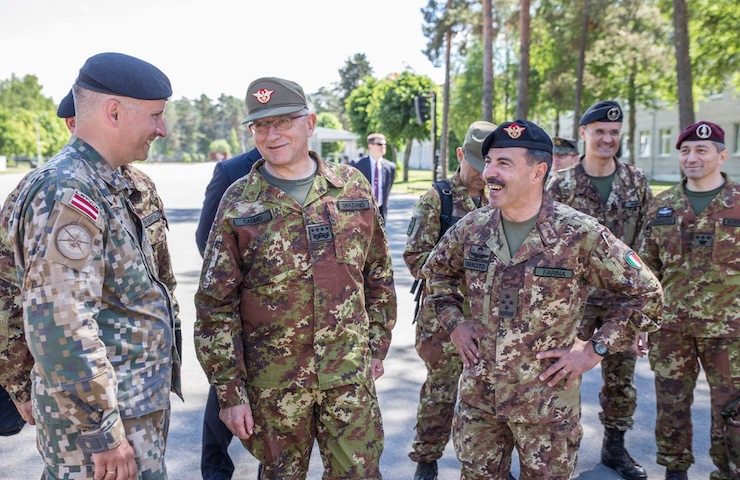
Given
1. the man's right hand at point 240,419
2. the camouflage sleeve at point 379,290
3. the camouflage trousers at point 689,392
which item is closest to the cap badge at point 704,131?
Result: the camouflage trousers at point 689,392

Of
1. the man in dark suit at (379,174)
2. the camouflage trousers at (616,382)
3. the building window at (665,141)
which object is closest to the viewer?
the camouflage trousers at (616,382)

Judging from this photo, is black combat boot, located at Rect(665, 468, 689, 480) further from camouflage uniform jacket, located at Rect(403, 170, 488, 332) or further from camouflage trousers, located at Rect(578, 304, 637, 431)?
camouflage uniform jacket, located at Rect(403, 170, 488, 332)

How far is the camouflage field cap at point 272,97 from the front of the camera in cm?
289

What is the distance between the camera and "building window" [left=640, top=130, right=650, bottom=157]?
44.0m

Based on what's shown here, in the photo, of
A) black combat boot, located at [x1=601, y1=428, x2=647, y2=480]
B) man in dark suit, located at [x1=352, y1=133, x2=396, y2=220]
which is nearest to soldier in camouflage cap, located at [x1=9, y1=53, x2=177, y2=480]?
black combat boot, located at [x1=601, y1=428, x2=647, y2=480]

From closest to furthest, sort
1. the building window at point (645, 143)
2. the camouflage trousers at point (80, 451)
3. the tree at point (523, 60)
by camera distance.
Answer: the camouflage trousers at point (80, 451)
the tree at point (523, 60)
the building window at point (645, 143)

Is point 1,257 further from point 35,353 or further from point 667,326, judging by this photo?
point 667,326

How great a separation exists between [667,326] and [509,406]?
1743 mm

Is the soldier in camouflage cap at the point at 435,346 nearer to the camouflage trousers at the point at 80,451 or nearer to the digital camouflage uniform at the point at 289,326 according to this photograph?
the digital camouflage uniform at the point at 289,326

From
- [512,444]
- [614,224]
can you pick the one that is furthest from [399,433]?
[614,224]

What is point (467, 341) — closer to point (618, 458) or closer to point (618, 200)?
point (618, 458)

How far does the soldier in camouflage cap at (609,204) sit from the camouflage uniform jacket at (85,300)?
301cm

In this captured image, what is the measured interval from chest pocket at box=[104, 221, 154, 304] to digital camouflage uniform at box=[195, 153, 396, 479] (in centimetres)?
59

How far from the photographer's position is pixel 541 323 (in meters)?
2.80
